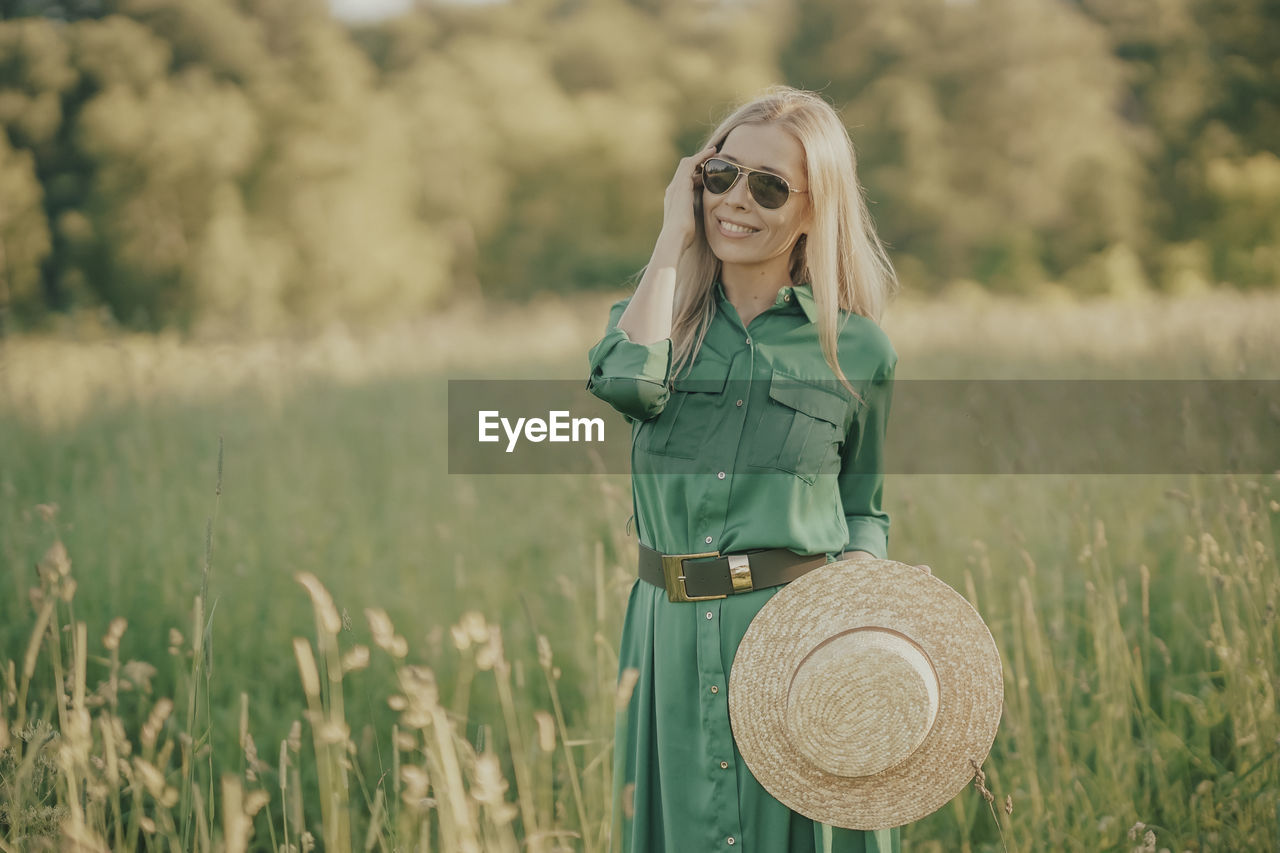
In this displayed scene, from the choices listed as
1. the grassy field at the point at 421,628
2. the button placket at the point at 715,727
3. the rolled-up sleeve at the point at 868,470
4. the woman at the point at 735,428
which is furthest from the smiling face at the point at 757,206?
the grassy field at the point at 421,628

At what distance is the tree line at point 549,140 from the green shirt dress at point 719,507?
1728 centimetres

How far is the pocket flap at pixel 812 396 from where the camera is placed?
6.82ft

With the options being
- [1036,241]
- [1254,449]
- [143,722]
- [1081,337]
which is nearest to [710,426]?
[143,722]

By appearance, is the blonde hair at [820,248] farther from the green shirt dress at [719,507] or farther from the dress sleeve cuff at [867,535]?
the dress sleeve cuff at [867,535]

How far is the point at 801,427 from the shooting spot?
206cm

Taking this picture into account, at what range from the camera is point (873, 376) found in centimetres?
219

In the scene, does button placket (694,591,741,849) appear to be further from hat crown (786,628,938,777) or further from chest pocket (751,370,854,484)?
chest pocket (751,370,854,484)

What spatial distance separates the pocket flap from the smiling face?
304 mm

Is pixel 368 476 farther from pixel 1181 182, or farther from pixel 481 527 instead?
pixel 1181 182

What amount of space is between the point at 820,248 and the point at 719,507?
2.09ft

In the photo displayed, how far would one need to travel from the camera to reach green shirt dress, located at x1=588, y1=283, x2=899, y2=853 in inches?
77.3

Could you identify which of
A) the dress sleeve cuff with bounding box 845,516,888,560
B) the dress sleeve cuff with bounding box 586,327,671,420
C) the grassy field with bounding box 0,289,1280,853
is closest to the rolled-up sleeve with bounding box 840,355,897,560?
the dress sleeve cuff with bounding box 845,516,888,560

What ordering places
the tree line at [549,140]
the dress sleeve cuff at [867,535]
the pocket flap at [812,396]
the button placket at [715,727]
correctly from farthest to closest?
the tree line at [549,140] → the dress sleeve cuff at [867,535] → the pocket flap at [812,396] → the button placket at [715,727]

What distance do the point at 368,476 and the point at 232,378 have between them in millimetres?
2101
